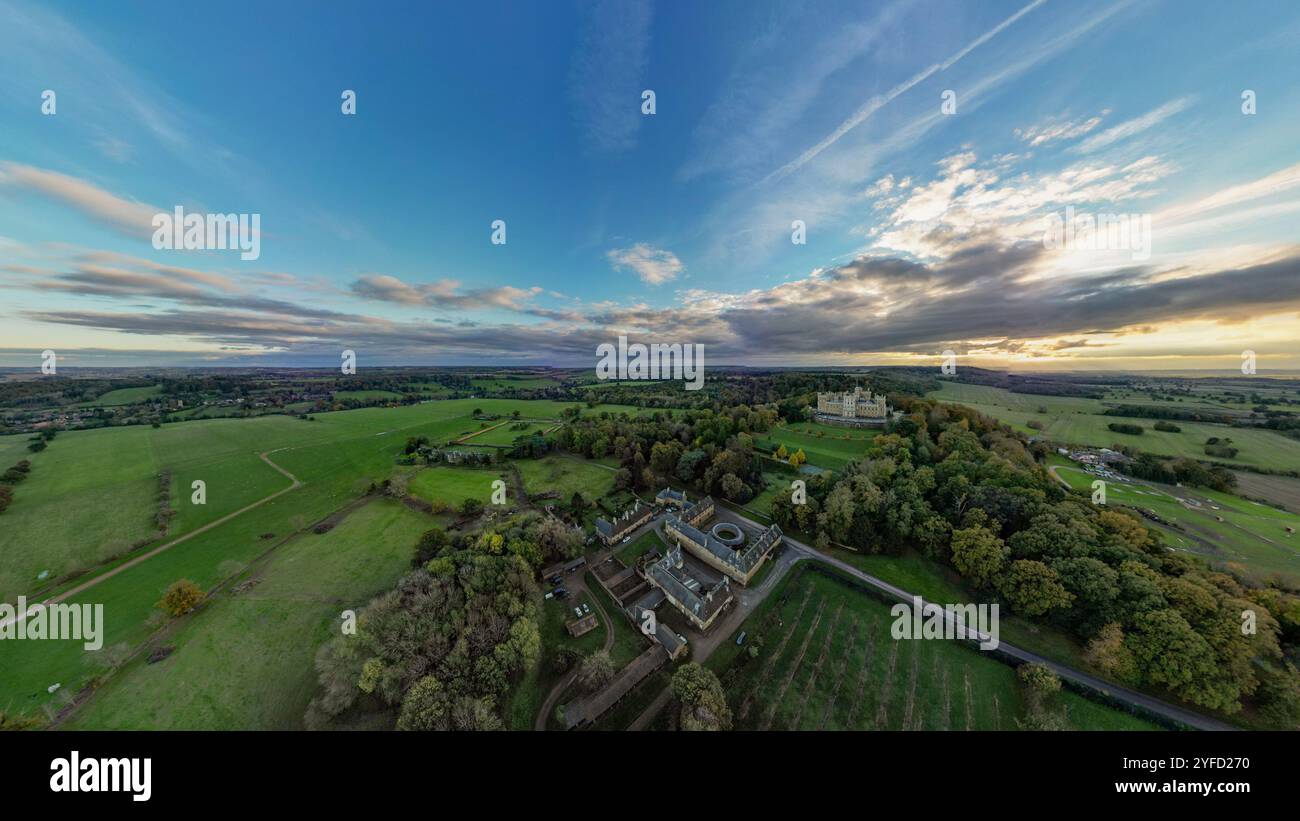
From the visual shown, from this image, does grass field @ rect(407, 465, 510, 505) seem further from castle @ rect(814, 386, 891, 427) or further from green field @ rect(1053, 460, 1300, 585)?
green field @ rect(1053, 460, 1300, 585)

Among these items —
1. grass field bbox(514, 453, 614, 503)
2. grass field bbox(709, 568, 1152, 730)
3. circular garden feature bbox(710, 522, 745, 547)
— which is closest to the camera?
grass field bbox(709, 568, 1152, 730)

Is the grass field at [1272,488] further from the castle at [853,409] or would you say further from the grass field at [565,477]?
the grass field at [565,477]

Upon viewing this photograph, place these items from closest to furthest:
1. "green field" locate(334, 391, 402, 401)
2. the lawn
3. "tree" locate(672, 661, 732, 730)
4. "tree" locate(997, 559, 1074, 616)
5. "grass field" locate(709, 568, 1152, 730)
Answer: "tree" locate(672, 661, 732, 730)
"grass field" locate(709, 568, 1152, 730)
"tree" locate(997, 559, 1074, 616)
the lawn
"green field" locate(334, 391, 402, 401)

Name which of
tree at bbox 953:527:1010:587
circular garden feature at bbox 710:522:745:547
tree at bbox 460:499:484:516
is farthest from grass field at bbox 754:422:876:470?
tree at bbox 460:499:484:516

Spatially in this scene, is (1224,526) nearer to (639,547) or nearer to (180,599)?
(639,547)

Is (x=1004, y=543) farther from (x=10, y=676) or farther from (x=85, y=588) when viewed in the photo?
(x=85, y=588)

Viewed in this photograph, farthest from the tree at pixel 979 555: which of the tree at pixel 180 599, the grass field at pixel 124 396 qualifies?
the grass field at pixel 124 396
